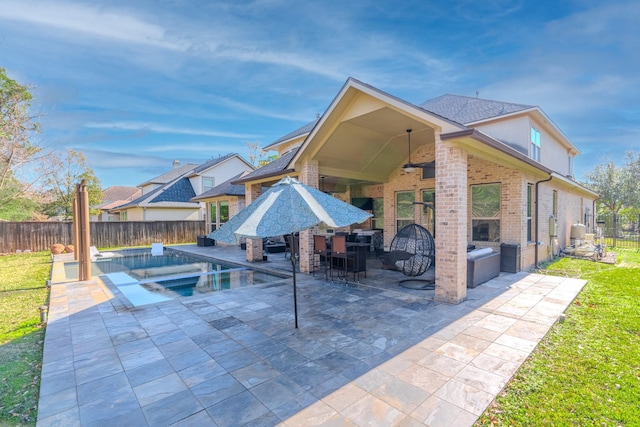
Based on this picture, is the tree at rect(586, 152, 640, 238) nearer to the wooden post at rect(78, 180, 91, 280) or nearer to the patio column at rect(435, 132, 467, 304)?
the patio column at rect(435, 132, 467, 304)

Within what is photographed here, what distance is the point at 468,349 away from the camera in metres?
4.01

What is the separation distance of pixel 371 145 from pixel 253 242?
6.08 meters

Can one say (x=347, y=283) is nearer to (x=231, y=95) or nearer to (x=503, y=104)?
(x=503, y=104)

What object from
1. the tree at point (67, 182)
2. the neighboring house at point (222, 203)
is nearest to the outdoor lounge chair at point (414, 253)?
the neighboring house at point (222, 203)

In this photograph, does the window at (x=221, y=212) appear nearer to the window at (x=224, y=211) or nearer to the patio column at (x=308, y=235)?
the window at (x=224, y=211)

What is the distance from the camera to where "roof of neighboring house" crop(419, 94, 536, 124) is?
1063 centimetres

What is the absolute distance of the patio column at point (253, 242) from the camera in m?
11.7

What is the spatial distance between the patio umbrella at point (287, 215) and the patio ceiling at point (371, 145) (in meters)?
3.34

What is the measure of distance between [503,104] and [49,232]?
2634 cm

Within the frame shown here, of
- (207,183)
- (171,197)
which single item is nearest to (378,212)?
(207,183)

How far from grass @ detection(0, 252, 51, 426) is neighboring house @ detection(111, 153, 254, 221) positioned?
1523 centimetres

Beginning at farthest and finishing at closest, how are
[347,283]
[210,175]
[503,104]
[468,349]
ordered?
[210,175]
[503,104]
[347,283]
[468,349]

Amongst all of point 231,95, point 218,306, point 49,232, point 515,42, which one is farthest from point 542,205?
point 49,232

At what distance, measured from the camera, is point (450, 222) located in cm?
596
